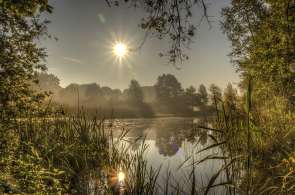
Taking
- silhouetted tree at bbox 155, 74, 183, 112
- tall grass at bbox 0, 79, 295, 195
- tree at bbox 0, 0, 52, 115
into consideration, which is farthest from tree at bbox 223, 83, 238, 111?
silhouetted tree at bbox 155, 74, 183, 112

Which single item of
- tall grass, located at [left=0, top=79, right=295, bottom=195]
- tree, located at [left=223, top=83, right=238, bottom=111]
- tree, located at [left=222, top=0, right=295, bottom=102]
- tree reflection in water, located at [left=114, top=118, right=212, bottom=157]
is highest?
tree, located at [left=222, top=0, right=295, bottom=102]

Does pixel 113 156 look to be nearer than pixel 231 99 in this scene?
Yes

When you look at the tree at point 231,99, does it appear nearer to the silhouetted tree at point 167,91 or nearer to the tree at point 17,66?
the tree at point 17,66

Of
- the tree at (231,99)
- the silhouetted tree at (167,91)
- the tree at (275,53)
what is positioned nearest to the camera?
the tree at (231,99)

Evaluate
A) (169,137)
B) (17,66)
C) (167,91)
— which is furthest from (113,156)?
(167,91)

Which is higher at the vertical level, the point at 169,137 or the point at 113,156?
the point at 113,156

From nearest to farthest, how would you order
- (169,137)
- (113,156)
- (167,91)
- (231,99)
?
(113,156) → (231,99) → (169,137) → (167,91)

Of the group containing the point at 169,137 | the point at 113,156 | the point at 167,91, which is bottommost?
the point at 169,137

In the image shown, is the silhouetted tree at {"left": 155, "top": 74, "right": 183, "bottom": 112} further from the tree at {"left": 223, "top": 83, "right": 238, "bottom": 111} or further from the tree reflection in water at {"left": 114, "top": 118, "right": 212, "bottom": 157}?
the tree at {"left": 223, "top": 83, "right": 238, "bottom": 111}

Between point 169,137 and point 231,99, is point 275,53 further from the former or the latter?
point 169,137

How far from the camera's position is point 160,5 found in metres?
4.74

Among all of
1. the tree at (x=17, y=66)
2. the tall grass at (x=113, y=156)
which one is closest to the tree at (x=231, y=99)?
the tall grass at (x=113, y=156)

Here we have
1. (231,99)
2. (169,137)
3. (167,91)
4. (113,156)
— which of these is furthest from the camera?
(167,91)

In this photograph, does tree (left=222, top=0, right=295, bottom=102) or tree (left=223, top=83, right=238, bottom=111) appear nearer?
tree (left=223, top=83, right=238, bottom=111)
